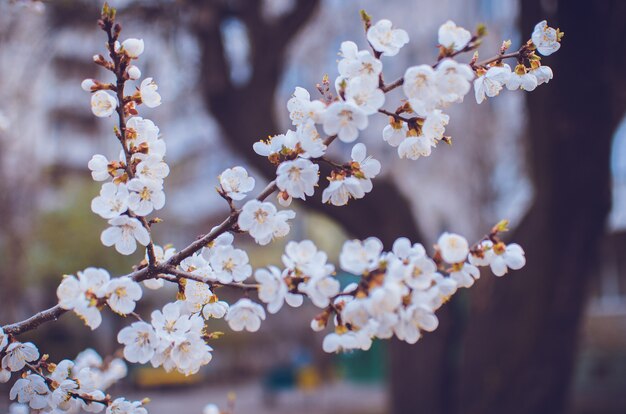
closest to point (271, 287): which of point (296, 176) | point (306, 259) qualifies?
point (306, 259)

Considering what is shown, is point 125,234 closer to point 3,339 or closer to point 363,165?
point 3,339

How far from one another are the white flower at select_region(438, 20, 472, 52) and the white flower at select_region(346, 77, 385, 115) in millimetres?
160

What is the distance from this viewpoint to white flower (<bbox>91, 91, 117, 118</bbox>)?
1.36 meters

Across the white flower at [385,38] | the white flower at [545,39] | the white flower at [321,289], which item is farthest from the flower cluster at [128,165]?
the white flower at [545,39]

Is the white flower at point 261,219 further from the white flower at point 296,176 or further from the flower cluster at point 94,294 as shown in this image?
the flower cluster at point 94,294

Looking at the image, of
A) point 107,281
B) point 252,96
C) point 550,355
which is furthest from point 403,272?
point 252,96

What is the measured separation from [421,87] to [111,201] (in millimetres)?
671

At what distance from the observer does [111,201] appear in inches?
52.0

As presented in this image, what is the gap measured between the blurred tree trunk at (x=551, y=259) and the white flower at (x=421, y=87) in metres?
2.83

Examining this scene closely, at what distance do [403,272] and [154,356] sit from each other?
0.56m

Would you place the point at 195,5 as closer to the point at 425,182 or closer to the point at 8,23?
the point at 8,23

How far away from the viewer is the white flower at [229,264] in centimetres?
132

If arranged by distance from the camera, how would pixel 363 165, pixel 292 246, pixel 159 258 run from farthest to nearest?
1. pixel 159 258
2. pixel 363 165
3. pixel 292 246

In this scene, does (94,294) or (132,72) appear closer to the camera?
(94,294)
